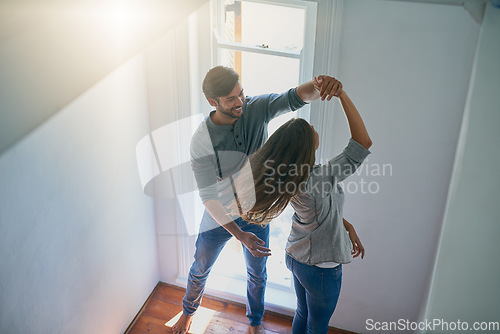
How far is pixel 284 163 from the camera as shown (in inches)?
54.5

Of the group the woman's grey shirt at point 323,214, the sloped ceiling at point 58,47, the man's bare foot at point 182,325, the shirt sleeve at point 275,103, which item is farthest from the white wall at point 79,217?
the woman's grey shirt at point 323,214

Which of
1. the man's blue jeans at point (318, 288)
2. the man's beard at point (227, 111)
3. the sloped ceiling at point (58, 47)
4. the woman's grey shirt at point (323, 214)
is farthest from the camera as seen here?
the man's beard at point (227, 111)

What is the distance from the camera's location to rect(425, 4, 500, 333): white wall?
147 centimetres

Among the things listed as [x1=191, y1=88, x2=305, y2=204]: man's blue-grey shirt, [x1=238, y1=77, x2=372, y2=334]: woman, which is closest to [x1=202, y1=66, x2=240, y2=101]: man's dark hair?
[x1=191, y1=88, x2=305, y2=204]: man's blue-grey shirt

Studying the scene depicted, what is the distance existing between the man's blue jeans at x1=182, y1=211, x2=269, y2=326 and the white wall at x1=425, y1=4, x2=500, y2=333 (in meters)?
0.83

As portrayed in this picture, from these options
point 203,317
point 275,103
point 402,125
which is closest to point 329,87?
point 275,103

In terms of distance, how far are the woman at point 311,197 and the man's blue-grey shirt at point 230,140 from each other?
0.24 m

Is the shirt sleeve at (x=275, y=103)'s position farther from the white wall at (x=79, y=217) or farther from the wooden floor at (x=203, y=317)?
the wooden floor at (x=203, y=317)

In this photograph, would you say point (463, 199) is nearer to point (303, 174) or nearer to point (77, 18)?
point (303, 174)

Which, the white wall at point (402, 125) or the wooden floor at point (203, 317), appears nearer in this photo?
the white wall at point (402, 125)

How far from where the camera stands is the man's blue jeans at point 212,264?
2047 millimetres

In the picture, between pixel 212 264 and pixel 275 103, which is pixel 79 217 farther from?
pixel 275 103

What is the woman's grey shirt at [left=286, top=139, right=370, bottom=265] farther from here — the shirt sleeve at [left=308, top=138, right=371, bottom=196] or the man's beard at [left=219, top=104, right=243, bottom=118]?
the man's beard at [left=219, top=104, right=243, bottom=118]

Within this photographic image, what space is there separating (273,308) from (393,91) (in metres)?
1.49
